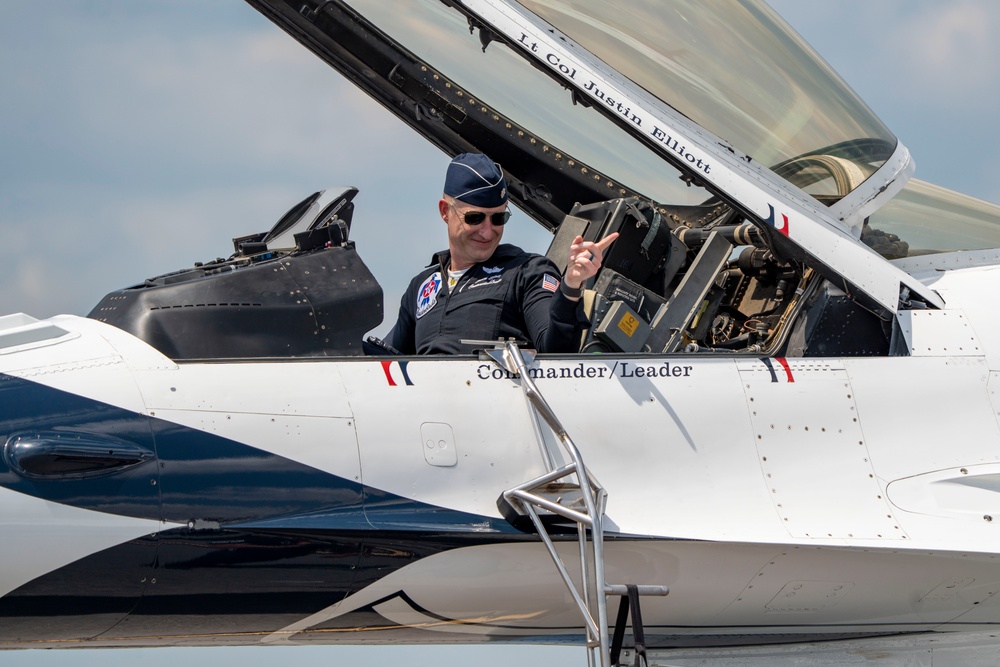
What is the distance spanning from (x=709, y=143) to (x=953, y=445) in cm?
132

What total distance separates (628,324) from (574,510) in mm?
795

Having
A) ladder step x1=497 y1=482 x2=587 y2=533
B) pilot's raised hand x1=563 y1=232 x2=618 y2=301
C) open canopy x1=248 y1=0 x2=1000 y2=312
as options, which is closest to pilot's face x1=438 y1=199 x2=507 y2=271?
open canopy x1=248 y1=0 x2=1000 y2=312

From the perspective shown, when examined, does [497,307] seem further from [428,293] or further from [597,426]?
[597,426]

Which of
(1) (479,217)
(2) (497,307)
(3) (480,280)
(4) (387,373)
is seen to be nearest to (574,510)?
(4) (387,373)

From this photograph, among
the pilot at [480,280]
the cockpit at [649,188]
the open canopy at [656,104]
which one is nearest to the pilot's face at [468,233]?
the pilot at [480,280]

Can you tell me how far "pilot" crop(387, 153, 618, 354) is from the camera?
3740 mm

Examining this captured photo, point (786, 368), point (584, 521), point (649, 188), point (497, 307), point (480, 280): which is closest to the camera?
point (584, 521)

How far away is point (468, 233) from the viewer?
3.92 metres

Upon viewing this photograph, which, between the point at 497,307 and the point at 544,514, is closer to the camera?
the point at 544,514

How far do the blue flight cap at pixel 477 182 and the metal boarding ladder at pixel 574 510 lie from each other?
0.65 m

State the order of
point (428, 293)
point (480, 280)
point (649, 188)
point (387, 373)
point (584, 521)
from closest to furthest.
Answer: point (584, 521) → point (387, 373) → point (480, 280) → point (428, 293) → point (649, 188)

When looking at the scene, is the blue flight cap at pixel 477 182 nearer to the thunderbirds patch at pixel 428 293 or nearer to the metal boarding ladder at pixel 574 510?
the thunderbirds patch at pixel 428 293

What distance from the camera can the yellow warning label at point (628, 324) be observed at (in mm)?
3725

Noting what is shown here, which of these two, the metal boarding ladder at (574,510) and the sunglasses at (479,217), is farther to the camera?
the sunglasses at (479,217)
